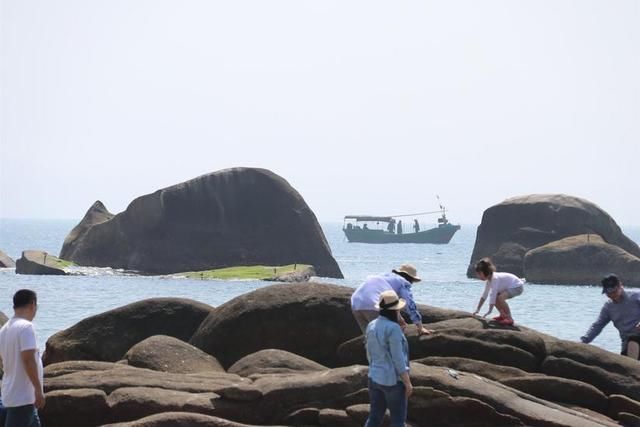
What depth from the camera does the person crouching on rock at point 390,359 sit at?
15820mm

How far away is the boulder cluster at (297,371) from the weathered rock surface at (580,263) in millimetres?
75524

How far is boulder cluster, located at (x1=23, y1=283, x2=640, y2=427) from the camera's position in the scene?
19094 millimetres

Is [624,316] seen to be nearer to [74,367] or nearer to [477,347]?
[477,347]

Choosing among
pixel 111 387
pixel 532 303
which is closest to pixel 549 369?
pixel 111 387

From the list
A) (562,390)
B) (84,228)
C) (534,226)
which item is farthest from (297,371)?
(84,228)

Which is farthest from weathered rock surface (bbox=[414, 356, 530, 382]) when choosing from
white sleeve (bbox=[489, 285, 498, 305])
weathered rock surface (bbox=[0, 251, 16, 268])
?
weathered rock surface (bbox=[0, 251, 16, 268])

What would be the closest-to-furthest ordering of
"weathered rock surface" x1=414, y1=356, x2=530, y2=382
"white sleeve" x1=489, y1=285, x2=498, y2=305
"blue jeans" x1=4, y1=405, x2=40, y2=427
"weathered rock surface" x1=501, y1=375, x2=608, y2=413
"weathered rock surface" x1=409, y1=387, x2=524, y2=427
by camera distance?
1. "blue jeans" x1=4, y1=405, x2=40, y2=427
2. "weathered rock surface" x1=409, y1=387, x2=524, y2=427
3. "weathered rock surface" x1=501, y1=375, x2=608, y2=413
4. "weathered rock surface" x1=414, y1=356, x2=530, y2=382
5. "white sleeve" x1=489, y1=285, x2=498, y2=305

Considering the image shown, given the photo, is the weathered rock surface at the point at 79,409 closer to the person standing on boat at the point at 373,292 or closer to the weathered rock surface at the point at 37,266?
the person standing on boat at the point at 373,292

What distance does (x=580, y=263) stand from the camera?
98438mm

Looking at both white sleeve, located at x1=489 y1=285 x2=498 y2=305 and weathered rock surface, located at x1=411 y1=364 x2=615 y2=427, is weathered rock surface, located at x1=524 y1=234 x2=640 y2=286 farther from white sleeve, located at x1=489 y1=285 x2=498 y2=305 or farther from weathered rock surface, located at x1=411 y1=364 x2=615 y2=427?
weathered rock surface, located at x1=411 y1=364 x2=615 y2=427

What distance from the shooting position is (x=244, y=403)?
19.2m

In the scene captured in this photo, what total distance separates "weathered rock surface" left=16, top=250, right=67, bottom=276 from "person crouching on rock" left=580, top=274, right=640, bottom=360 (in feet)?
267

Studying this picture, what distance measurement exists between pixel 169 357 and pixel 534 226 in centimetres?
9179

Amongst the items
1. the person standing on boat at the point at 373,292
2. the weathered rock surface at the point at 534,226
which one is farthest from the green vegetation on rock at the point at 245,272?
the person standing on boat at the point at 373,292
